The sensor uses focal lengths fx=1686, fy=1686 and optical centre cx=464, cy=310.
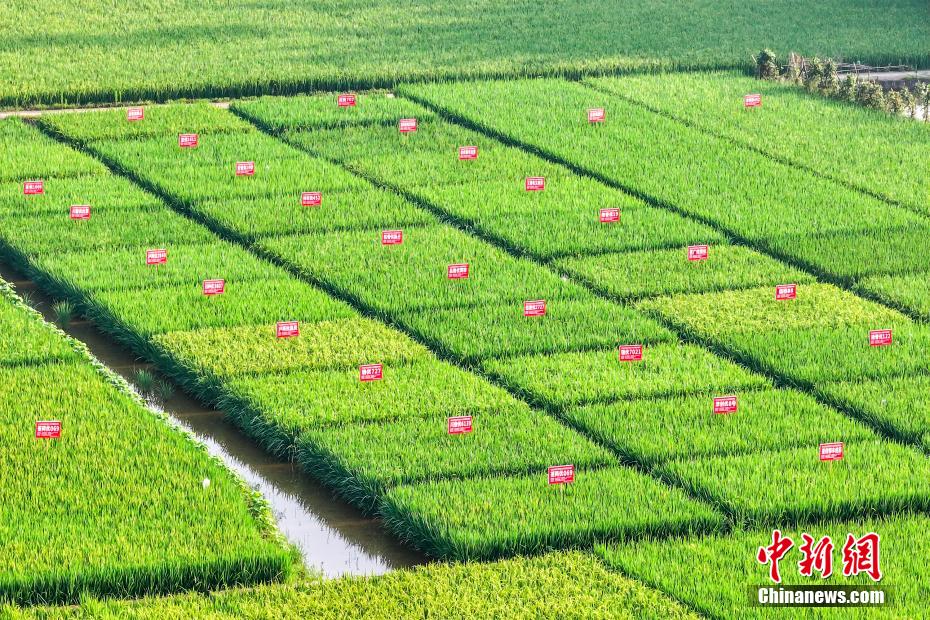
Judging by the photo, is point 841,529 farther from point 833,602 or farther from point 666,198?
point 666,198

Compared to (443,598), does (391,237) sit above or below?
above

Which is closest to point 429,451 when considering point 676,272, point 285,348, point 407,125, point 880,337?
point 285,348

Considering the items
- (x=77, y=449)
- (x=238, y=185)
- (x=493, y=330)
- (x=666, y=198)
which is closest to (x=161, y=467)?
(x=77, y=449)

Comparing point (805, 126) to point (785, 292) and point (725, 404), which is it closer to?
point (785, 292)

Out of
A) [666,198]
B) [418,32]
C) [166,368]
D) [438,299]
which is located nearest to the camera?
[166,368]

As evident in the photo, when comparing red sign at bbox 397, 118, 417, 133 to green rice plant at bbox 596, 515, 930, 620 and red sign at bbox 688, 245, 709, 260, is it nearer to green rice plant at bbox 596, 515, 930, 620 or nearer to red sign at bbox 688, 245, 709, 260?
red sign at bbox 688, 245, 709, 260

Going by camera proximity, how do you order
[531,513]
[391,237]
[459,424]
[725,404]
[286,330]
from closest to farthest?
1. [531,513]
2. [459,424]
3. [725,404]
4. [286,330]
5. [391,237]
